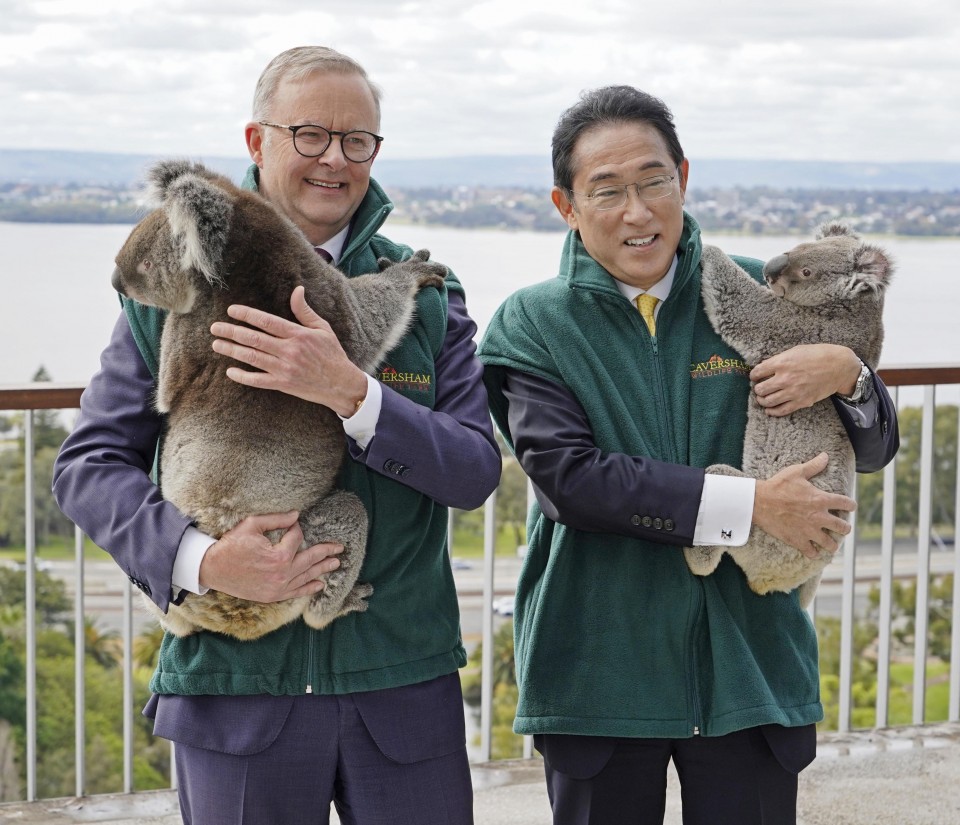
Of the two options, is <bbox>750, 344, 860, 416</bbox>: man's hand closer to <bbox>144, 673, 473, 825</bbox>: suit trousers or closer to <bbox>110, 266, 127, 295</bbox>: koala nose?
<bbox>144, 673, 473, 825</bbox>: suit trousers

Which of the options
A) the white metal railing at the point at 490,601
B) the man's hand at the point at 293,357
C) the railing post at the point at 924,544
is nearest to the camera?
the man's hand at the point at 293,357

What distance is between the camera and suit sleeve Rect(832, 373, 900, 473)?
202 cm

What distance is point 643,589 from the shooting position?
6.32 feet

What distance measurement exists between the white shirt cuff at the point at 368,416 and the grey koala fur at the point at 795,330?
64 centimetres

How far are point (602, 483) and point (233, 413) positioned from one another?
2.10 ft

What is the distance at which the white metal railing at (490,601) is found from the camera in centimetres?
309

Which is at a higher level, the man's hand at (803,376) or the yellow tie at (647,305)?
the yellow tie at (647,305)

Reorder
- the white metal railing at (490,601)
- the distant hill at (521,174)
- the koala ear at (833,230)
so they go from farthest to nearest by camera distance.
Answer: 1. the distant hill at (521,174)
2. the white metal railing at (490,601)
3. the koala ear at (833,230)

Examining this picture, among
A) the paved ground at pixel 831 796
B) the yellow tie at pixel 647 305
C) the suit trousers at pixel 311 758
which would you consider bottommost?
the paved ground at pixel 831 796

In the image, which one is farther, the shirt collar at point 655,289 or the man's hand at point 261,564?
the shirt collar at point 655,289

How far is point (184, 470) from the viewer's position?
174 cm

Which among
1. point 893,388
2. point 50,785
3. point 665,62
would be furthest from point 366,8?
point 893,388

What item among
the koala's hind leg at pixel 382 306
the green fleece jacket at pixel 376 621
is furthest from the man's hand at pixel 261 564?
the koala's hind leg at pixel 382 306

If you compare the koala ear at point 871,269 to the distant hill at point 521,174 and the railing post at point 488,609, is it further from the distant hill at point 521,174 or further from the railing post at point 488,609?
the distant hill at point 521,174
